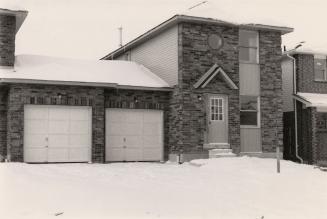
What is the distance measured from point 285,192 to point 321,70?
561 inches

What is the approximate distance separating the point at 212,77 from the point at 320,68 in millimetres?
7436

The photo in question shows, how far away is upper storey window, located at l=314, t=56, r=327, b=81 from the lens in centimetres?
2494

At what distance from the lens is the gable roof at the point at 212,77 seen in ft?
67.2

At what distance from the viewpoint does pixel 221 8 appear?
21766 mm

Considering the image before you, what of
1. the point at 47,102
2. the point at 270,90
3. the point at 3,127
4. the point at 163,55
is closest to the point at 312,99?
the point at 270,90

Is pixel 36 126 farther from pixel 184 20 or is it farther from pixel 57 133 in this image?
pixel 184 20

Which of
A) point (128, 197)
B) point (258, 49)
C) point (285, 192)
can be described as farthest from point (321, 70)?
point (128, 197)

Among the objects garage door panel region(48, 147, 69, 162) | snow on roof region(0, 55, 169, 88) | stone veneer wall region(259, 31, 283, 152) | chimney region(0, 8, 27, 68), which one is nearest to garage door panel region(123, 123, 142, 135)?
snow on roof region(0, 55, 169, 88)

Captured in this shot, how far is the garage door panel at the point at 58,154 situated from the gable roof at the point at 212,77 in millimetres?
5845

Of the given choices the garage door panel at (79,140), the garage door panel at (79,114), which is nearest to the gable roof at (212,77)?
the garage door panel at (79,114)

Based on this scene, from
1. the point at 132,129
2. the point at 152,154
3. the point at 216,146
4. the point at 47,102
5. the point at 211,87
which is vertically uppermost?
the point at 211,87

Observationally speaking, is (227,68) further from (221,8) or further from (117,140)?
(117,140)

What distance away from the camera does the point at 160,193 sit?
37.7ft

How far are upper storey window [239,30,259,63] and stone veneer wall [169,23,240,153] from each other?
1029 millimetres
